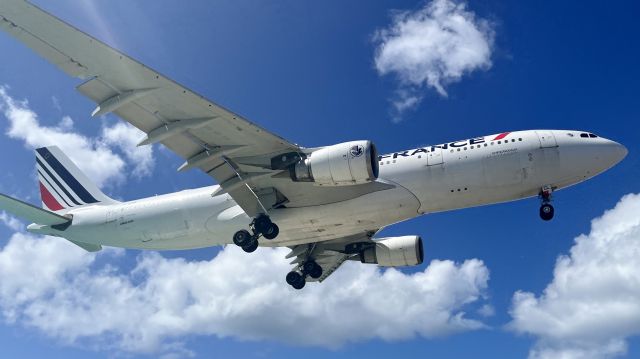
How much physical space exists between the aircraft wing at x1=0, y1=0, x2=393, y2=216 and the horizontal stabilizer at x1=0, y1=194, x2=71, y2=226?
30.8ft

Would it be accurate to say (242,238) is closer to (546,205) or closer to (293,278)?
(293,278)

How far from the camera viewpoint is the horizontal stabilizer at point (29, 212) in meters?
28.0

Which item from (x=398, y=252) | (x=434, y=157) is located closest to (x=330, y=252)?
(x=398, y=252)

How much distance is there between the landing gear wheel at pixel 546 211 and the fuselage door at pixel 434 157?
485 cm

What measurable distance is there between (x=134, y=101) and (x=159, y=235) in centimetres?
948

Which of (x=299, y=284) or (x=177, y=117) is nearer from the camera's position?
(x=177, y=117)

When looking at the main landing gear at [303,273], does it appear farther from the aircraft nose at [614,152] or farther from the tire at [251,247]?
the aircraft nose at [614,152]

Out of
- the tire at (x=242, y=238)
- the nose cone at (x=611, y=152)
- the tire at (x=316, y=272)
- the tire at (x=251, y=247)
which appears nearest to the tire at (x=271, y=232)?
the tire at (x=251, y=247)

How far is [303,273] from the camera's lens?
33.7 metres

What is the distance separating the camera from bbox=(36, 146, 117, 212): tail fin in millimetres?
35906

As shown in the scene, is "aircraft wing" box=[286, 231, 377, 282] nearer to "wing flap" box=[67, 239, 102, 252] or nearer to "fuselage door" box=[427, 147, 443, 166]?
"fuselage door" box=[427, 147, 443, 166]

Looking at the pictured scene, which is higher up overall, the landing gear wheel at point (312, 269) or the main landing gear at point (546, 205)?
the landing gear wheel at point (312, 269)

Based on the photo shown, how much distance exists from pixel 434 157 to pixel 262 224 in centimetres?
839

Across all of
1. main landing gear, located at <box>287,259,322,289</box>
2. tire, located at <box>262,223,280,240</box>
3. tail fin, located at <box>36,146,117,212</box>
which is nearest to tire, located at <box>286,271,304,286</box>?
main landing gear, located at <box>287,259,322,289</box>
